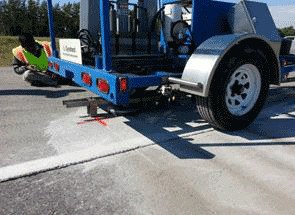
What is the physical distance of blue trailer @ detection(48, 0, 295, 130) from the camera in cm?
296

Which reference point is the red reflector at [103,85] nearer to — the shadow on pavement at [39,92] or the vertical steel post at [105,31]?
the vertical steel post at [105,31]

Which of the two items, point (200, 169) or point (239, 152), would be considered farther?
point (239, 152)

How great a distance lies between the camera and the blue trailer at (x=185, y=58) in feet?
9.72

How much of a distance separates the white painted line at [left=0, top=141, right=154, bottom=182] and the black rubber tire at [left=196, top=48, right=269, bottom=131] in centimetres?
78

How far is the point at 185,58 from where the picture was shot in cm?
384

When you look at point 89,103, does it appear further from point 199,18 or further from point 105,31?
point 199,18

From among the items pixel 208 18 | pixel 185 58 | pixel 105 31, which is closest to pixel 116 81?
pixel 105 31

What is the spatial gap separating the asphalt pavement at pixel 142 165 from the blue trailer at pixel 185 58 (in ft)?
1.22

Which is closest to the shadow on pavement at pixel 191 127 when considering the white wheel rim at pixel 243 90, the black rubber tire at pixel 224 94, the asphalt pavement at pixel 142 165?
the asphalt pavement at pixel 142 165

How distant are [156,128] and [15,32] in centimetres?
5227

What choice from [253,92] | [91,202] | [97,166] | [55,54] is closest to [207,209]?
[91,202]

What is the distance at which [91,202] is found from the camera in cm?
199

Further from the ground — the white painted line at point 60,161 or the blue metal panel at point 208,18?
the blue metal panel at point 208,18

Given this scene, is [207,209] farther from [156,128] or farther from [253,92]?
[253,92]
